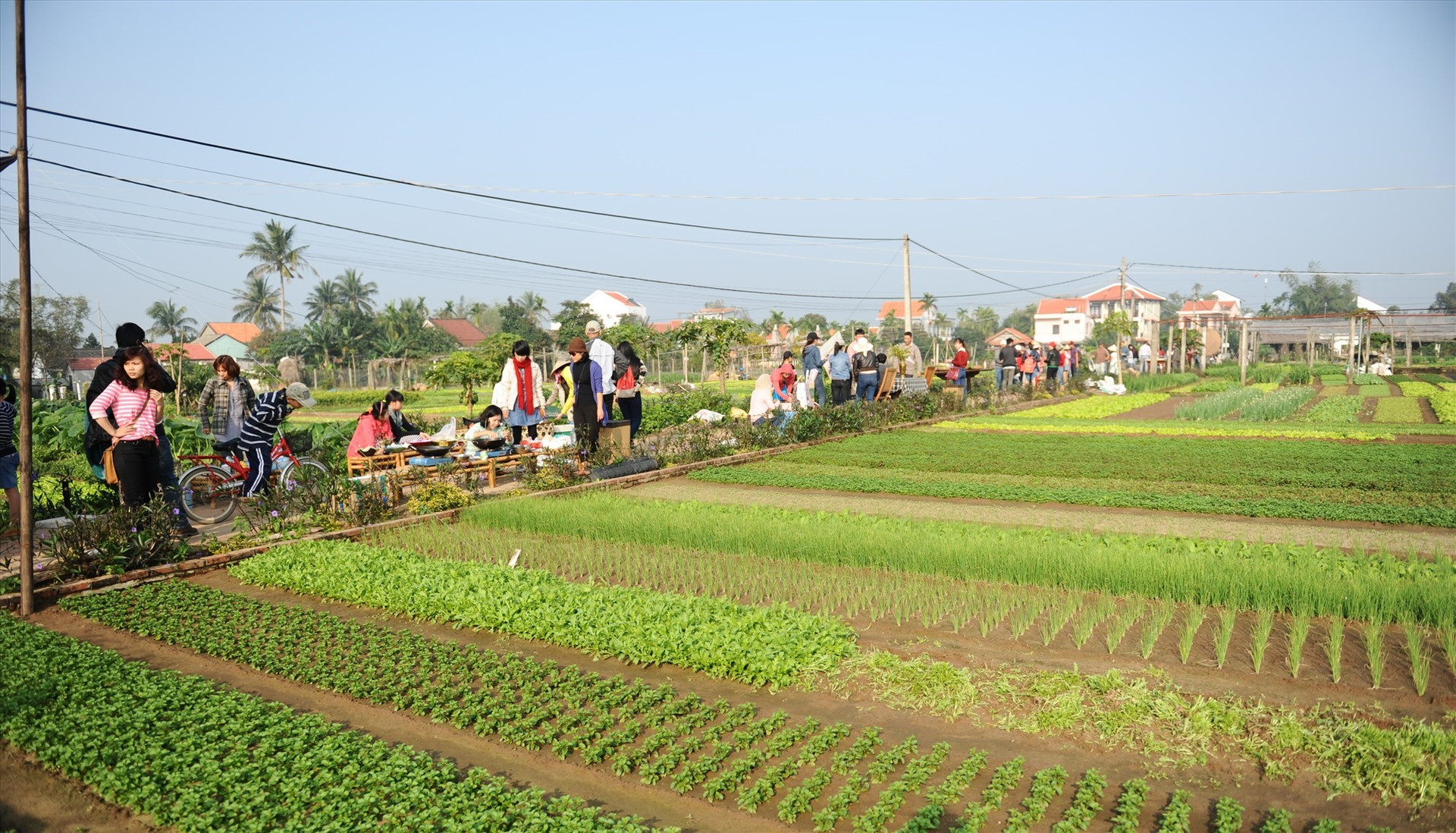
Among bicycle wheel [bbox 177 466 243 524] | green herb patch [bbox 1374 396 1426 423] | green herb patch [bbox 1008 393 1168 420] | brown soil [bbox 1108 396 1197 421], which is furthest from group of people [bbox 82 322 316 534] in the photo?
green herb patch [bbox 1374 396 1426 423]

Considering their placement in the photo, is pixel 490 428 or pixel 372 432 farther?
pixel 490 428

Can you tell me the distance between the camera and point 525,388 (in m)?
12.8

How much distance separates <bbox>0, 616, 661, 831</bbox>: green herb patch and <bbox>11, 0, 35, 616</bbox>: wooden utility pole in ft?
6.20

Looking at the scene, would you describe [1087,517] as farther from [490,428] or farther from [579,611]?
[490,428]

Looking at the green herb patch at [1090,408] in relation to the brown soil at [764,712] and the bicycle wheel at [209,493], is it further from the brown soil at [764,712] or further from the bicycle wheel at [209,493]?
the brown soil at [764,712]

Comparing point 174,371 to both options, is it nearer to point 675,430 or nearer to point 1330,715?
point 675,430

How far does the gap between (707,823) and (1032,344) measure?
1082 inches

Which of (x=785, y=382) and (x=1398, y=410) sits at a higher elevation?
(x=785, y=382)

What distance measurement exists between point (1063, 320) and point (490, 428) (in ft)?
321

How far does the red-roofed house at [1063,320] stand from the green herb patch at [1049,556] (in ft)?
317

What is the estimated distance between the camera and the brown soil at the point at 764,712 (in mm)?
4105

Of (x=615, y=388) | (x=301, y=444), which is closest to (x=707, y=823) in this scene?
(x=615, y=388)

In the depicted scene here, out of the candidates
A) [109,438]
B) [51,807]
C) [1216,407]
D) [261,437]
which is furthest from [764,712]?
[1216,407]

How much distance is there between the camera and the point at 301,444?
15.8m
